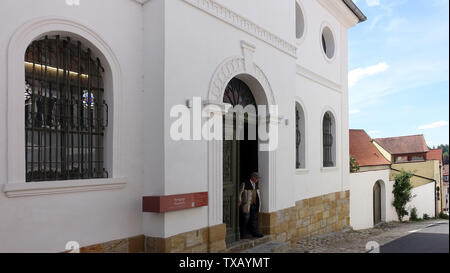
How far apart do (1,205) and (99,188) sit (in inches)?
41.6

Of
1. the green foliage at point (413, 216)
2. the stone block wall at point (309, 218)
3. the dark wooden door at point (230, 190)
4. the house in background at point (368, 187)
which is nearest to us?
the dark wooden door at point (230, 190)

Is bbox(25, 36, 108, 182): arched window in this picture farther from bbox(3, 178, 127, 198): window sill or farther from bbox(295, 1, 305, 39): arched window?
bbox(295, 1, 305, 39): arched window

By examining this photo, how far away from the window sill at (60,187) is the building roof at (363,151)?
498 inches

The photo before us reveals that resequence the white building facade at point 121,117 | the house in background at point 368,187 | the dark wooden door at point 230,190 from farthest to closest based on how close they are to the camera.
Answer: the house in background at point 368,187 → the dark wooden door at point 230,190 → the white building facade at point 121,117

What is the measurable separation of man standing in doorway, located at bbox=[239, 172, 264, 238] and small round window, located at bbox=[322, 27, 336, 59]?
619 centimetres

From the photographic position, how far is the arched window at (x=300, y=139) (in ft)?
28.6

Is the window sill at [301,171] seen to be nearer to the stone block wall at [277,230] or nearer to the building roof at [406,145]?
the stone block wall at [277,230]

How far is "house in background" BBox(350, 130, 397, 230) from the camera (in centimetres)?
1244

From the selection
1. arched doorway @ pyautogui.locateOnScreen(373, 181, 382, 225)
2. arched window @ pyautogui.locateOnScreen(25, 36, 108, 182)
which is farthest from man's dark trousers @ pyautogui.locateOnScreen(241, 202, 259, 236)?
arched doorway @ pyautogui.locateOnScreen(373, 181, 382, 225)

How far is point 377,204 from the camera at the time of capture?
15.3m

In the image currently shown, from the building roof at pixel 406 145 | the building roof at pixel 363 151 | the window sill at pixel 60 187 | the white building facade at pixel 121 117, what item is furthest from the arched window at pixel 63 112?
the building roof at pixel 406 145

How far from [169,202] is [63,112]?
1.73 meters

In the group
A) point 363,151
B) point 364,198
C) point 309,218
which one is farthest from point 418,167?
point 309,218
